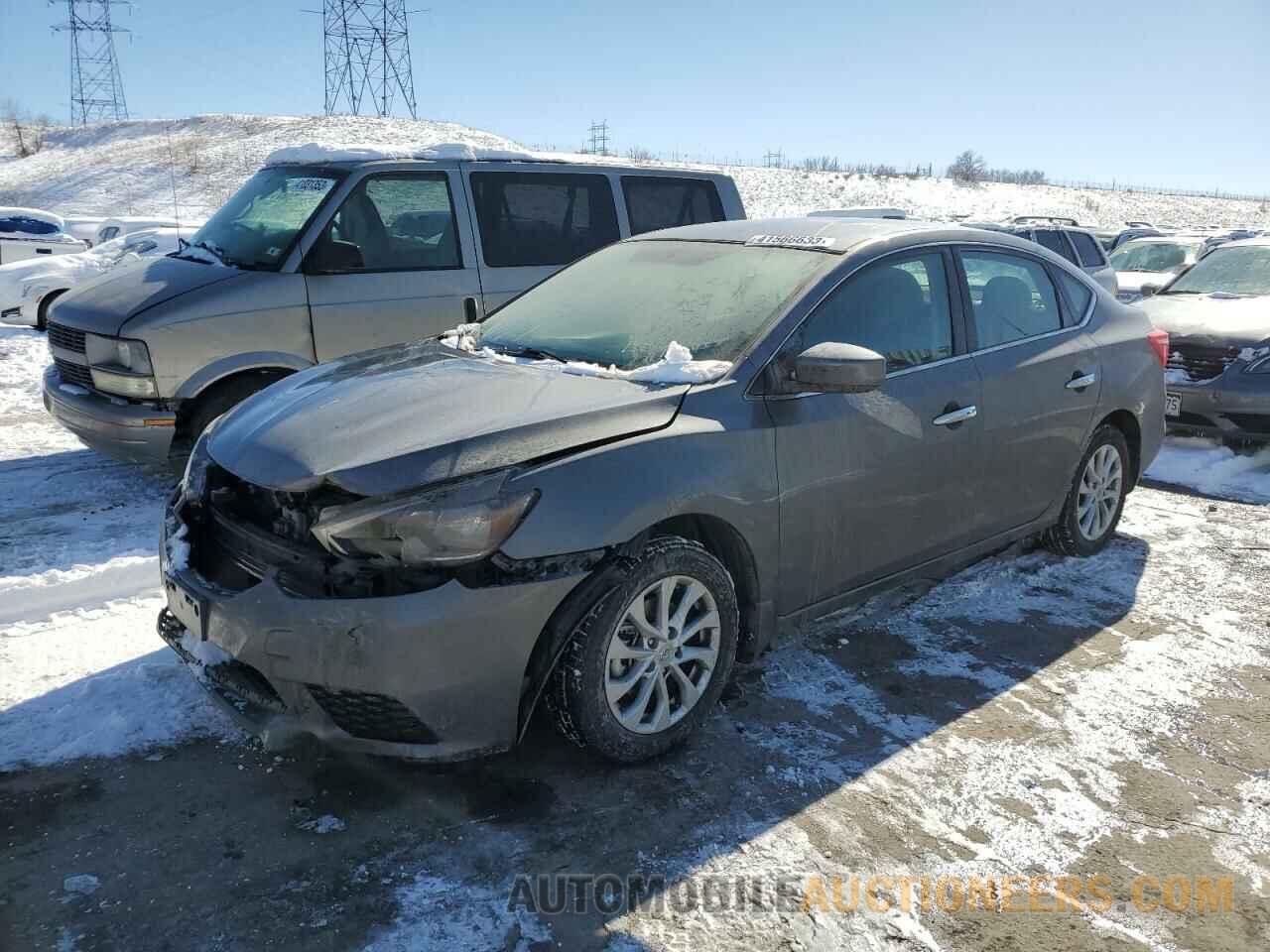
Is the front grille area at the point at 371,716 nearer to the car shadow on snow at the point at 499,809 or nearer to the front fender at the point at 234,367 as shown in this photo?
the car shadow on snow at the point at 499,809

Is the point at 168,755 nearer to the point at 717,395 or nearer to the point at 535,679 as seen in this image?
the point at 535,679

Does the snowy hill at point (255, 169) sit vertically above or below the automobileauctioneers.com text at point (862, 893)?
above

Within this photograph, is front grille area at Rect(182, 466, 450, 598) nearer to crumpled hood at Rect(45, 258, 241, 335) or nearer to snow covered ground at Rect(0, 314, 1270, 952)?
snow covered ground at Rect(0, 314, 1270, 952)

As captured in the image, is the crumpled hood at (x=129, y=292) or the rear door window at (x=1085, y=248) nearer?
the crumpled hood at (x=129, y=292)

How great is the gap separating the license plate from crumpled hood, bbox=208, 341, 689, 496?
0.40 meters

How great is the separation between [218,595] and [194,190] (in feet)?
153

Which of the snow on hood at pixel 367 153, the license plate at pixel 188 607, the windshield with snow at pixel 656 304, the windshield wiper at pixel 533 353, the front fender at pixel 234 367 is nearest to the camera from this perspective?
the license plate at pixel 188 607

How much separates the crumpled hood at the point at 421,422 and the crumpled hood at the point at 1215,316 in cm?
618

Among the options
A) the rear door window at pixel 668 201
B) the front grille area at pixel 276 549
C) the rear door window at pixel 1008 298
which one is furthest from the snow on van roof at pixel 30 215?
the rear door window at pixel 1008 298

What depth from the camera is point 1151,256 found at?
16.5 meters

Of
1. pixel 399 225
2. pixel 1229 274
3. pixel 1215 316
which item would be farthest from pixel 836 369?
pixel 1229 274

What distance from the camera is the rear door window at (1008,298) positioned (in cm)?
432

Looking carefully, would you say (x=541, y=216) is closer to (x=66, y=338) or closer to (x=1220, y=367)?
(x=66, y=338)

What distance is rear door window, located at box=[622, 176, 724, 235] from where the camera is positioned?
7207 mm
